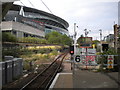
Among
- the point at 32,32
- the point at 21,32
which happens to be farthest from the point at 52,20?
the point at 21,32

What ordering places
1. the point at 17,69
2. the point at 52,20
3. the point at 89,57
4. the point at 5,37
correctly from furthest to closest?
the point at 52,20 < the point at 5,37 < the point at 89,57 < the point at 17,69

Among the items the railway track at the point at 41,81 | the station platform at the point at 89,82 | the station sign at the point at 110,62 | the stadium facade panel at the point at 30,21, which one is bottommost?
the railway track at the point at 41,81

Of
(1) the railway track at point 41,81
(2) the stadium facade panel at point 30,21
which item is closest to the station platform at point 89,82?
(1) the railway track at point 41,81

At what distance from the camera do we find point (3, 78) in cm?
942

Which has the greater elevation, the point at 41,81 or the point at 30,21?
the point at 30,21

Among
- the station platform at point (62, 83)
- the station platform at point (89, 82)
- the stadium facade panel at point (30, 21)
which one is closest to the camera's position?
the station platform at point (89, 82)

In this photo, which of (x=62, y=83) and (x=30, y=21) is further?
(x=30, y=21)

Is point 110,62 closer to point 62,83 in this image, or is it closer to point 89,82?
point 89,82

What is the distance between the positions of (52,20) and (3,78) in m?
109

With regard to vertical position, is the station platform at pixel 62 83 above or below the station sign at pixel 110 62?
below

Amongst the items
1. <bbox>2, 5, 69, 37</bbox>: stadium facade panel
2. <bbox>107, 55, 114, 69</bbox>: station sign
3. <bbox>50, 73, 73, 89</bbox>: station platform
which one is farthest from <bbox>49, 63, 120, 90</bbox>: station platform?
<bbox>2, 5, 69, 37</bbox>: stadium facade panel

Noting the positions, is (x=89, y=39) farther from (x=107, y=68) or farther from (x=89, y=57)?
(x=107, y=68)

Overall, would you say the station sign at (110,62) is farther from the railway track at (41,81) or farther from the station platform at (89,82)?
the railway track at (41,81)

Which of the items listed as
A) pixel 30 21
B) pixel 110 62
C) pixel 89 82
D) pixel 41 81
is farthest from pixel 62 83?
pixel 30 21
